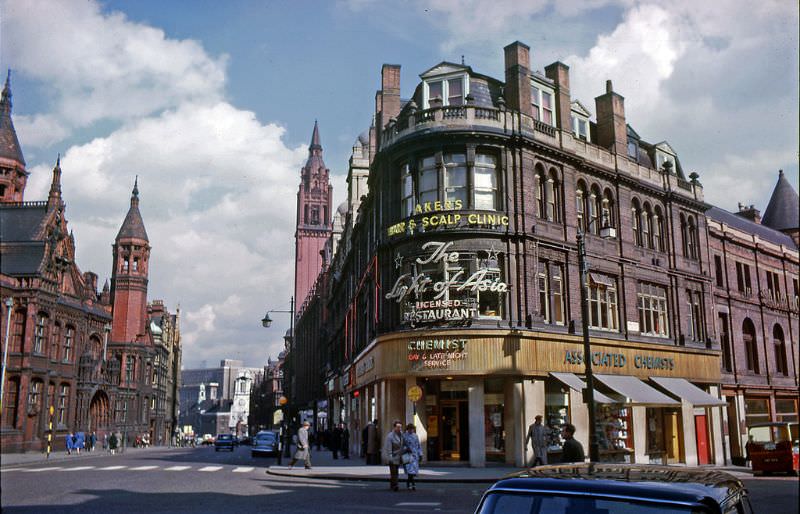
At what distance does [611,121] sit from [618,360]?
1257 cm

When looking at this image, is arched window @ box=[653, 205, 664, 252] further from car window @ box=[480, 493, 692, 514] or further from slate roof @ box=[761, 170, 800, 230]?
car window @ box=[480, 493, 692, 514]

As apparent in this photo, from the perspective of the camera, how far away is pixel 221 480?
20.8 meters

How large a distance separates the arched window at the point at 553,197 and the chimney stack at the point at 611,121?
17.3 ft

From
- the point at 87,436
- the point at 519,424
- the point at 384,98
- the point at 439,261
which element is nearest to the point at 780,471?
the point at 519,424

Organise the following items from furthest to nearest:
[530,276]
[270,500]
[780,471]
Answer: [530,276] → [780,471] → [270,500]

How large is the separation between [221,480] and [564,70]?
24.4 m

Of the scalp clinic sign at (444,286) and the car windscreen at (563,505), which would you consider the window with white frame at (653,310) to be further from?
the car windscreen at (563,505)

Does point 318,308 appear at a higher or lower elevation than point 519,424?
higher

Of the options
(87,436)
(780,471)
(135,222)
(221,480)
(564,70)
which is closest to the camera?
(221,480)

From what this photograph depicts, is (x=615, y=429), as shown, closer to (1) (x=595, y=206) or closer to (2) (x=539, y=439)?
(1) (x=595, y=206)

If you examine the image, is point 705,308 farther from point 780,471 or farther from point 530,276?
point 530,276

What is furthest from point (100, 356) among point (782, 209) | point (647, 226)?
point (782, 209)

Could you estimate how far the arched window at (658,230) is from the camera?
35.8 m

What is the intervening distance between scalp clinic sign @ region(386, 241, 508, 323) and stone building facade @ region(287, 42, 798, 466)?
0.24 feet
